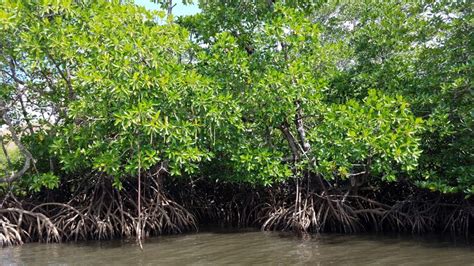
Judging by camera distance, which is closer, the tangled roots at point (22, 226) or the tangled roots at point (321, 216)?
the tangled roots at point (22, 226)

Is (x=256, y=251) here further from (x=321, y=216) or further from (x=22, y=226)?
(x=22, y=226)

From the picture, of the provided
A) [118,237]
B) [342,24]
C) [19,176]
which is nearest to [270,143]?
[118,237]

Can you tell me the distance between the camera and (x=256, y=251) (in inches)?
254

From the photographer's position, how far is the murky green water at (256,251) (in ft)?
19.1

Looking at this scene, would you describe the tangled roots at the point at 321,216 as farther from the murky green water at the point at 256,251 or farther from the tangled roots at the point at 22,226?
the tangled roots at the point at 22,226

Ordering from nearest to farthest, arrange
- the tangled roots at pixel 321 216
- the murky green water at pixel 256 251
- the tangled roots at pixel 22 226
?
1. the murky green water at pixel 256 251
2. the tangled roots at pixel 22 226
3. the tangled roots at pixel 321 216

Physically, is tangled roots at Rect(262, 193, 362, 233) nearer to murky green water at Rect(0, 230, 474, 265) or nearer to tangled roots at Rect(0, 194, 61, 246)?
murky green water at Rect(0, 230, 474, 265)

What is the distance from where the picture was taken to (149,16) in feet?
23.5

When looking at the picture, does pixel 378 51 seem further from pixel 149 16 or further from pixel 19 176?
pixel 19 176

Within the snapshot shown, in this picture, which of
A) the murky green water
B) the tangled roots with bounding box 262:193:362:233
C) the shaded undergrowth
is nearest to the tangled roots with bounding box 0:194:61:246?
the shaded undergrowth

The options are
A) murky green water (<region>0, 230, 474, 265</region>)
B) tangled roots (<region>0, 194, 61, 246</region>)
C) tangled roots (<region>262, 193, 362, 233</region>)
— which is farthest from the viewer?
tangled roots (<region>262, 193, 362, 233</region>)

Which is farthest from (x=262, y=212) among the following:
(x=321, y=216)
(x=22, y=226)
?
(x=22, y=226)

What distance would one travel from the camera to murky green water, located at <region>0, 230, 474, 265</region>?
5.83 meters

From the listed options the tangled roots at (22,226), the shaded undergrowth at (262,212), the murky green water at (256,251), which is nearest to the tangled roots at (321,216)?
the shaded undergrowth at (262,212)
